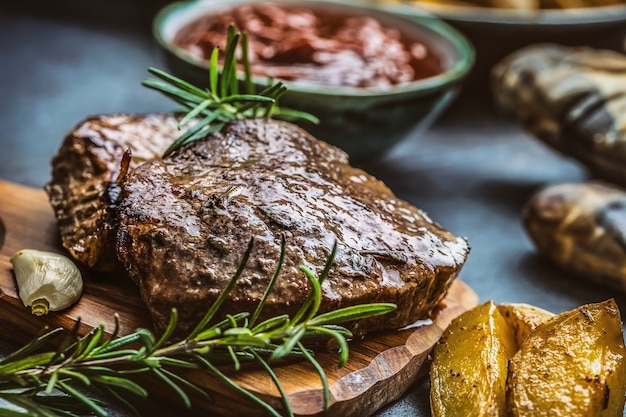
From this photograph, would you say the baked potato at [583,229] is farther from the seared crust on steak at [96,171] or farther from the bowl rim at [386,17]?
the seared crust on steak at [96,171]

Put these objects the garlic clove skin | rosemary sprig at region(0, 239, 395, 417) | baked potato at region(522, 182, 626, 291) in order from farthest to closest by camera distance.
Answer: baked potato at region(522, 182, 626, 291), the garlic clove skin, rosemary sprig at region(0, 239, 395, 417)

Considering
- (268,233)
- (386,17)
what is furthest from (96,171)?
(386,17)

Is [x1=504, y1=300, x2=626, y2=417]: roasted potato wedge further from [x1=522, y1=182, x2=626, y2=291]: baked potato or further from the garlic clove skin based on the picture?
the garlic clove skin

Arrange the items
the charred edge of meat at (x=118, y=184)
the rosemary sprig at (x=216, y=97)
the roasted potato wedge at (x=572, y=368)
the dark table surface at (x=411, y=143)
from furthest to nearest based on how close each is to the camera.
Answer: the dark table surface at (x=411, y=143) < the rosemary sprig at (x=216, y=97) < the charred edge of meat at (x=118, y=184) < the roasted potato wedge at (x=572, y=368)

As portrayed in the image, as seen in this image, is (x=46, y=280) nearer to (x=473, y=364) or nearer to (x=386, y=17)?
(x=473, y=364)

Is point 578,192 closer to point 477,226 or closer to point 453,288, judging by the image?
point 477,226

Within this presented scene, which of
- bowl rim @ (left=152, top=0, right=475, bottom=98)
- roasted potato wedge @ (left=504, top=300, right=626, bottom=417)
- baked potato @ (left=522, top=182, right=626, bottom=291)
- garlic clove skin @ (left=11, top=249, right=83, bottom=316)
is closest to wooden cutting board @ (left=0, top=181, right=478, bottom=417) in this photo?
garlic clove skin @ (left=11, top=249, right=83, bottom=316)

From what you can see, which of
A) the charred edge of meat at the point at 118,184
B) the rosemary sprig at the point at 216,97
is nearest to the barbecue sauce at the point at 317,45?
the rosemary sprig at the point at 216,97
